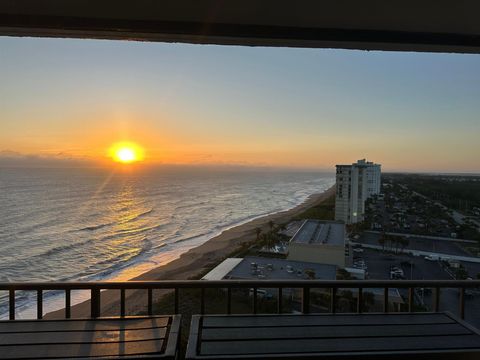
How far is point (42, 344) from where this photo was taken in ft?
3.84

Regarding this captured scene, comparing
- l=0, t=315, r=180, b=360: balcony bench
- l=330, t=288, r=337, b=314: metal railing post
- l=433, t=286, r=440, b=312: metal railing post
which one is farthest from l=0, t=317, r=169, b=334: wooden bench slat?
l=433, t=286, r=440, b=312: metal railing post

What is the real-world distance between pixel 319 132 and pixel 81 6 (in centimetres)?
1475

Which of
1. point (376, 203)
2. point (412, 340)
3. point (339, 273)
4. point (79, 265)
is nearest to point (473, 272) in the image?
point (339, 273)

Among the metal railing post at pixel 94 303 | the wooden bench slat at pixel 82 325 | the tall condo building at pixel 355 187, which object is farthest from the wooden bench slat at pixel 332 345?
the tall condo building at pixel 355 187

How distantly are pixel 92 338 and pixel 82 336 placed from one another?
0.05m

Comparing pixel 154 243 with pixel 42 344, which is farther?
pixel 154 243

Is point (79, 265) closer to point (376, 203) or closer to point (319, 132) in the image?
point (376, 203)

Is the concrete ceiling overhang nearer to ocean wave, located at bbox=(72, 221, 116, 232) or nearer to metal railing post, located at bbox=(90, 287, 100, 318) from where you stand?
metal railing post, located at bbox=(90, 287, 100, 318)

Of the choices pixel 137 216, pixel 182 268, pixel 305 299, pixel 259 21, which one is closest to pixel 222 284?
pixel 305 299

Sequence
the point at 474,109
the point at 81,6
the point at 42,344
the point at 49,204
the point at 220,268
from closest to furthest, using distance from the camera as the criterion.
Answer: the point at 81,6 → the point at 42,344 → the point at 474,109 → the point at 220,268 → the point at 49,204

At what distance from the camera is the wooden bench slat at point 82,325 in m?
1.29

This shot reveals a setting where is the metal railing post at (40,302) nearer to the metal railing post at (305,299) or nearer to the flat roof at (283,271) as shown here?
the metal railing post at (305,299)

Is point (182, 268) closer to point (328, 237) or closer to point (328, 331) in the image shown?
point (328, 237)

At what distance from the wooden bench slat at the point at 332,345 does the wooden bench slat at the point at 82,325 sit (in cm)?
28
